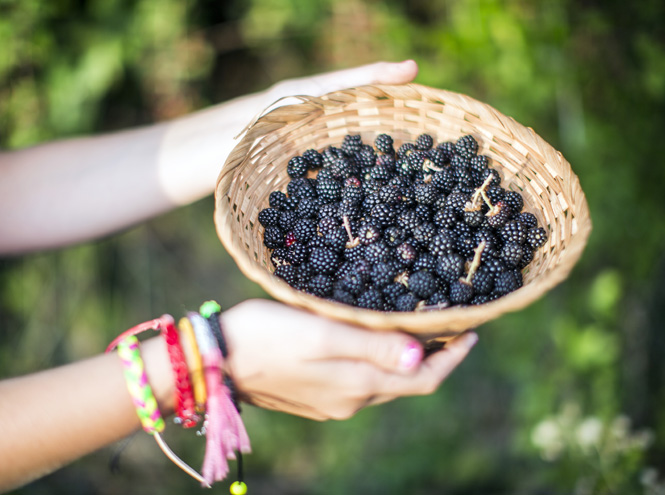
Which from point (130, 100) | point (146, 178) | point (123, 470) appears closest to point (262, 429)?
point (123, 470)

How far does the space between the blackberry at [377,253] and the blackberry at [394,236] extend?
0.25 feet

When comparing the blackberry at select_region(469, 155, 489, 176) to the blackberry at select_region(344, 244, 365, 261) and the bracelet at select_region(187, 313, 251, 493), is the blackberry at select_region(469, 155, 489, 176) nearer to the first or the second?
the blackberry at select_region(344, 244, 365, 261)

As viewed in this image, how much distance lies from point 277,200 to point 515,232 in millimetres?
775

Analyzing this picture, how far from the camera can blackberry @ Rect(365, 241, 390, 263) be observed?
151 cm

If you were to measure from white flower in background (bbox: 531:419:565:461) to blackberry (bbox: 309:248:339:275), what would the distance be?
4.06 feet

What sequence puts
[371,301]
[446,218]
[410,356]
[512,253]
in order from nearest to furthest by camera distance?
1. [410,356]
2. [371,301]
3. [512,253]
4. [446,218]

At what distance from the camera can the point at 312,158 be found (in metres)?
1.78

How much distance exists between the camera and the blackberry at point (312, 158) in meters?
1.78

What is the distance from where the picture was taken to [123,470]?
289 centimetres

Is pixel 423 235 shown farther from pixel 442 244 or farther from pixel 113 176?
pixel 113 176

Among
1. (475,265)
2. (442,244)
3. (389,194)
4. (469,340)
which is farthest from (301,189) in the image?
(469,340)

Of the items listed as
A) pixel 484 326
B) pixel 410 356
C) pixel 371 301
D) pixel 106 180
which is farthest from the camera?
pixel 484 326

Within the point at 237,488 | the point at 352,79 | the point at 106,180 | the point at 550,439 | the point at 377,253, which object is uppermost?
the point at 352,79

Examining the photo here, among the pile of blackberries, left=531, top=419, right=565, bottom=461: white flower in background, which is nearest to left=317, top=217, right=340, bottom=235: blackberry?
the pile of blackberries
